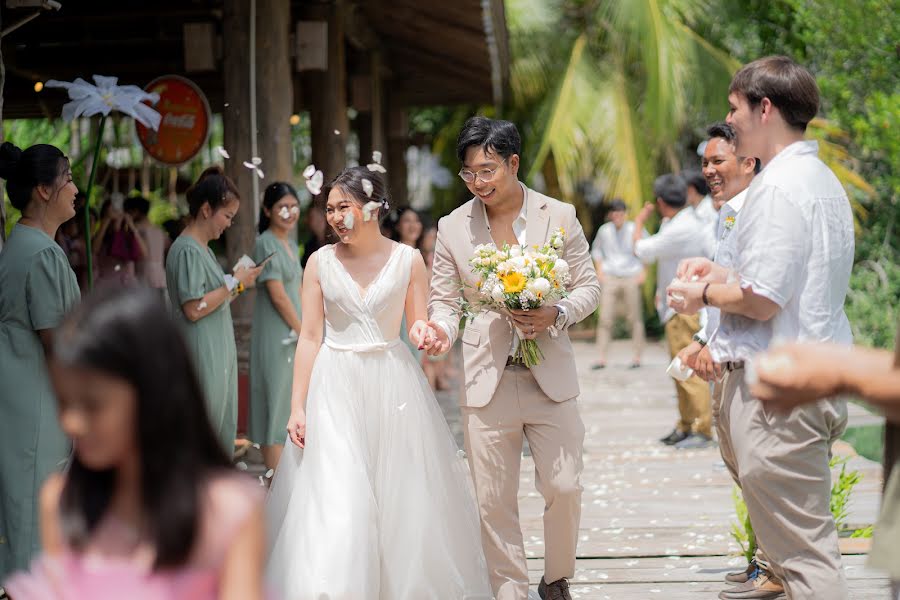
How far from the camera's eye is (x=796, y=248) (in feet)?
11.9

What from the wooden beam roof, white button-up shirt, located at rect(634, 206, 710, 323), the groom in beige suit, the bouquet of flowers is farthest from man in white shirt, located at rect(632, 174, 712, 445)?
the bouquet of flowers

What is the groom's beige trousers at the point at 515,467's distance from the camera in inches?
187

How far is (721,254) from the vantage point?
4473mm

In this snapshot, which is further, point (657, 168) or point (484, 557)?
point (657, 168)

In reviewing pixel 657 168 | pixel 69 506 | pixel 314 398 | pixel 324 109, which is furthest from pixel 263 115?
pixel 657 168

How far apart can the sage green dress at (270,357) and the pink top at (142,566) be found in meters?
4.83

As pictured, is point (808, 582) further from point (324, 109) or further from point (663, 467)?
point (324, 109)

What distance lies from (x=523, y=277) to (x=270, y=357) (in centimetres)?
306

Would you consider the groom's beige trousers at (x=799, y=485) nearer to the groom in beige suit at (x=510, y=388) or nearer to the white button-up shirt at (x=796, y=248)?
the white button-up shirt at (x=796, y=248)

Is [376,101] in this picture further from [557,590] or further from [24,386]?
[557,590]

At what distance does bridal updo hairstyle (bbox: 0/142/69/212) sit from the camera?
15.6 feet

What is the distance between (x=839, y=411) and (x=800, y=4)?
1280cm

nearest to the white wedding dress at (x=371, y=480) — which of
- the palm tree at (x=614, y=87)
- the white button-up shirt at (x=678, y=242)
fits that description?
the white button-up shirt at (x=678, y=242)

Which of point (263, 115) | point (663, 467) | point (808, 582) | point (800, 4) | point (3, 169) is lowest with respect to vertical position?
point (663, 467)
